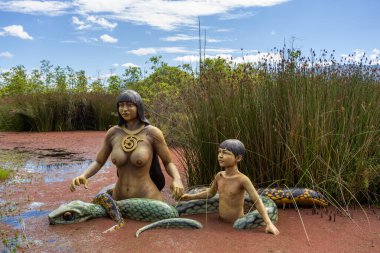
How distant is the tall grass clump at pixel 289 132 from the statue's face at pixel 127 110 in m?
1.07

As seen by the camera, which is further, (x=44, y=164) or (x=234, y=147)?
(x=44, y=164)

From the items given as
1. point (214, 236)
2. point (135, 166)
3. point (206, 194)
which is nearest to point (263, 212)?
point (214, 236)

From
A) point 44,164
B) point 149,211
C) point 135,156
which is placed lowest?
point 44,164

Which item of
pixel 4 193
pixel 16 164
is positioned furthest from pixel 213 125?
pixel 16 164

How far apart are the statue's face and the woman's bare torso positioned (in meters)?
0.21

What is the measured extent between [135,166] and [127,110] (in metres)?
0.60

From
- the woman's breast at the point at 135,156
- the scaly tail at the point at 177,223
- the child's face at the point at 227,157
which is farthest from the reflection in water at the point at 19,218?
the child's face at the point at 227,157

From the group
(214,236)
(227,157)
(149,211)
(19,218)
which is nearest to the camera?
(214,236)

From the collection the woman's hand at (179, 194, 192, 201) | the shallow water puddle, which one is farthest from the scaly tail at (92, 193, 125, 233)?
the shallow water puddle

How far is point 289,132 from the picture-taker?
5172 mm

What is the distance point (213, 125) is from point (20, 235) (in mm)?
2483

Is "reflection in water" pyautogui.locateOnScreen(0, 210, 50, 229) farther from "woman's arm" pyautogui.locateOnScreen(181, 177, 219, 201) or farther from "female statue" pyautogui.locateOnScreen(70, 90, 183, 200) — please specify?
"woman's arm" pyautogui.locateOnScreen(181, 177, 219, 201)

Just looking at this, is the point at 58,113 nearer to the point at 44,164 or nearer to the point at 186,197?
the point at 44,164

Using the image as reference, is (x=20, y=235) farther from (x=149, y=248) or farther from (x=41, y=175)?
(x=41, y=175)
